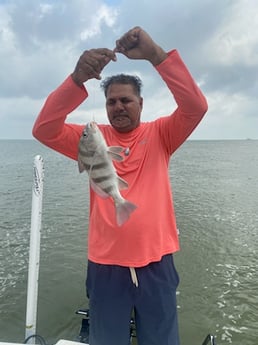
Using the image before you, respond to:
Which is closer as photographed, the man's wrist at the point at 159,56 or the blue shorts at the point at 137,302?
the man's wrist at the point at 159,56

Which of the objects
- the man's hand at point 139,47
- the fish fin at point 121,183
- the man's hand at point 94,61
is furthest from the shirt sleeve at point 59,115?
the fish fin at point 121,183

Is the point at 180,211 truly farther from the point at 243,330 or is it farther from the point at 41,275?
the point at 243,330

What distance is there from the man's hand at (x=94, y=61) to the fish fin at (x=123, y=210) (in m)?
1.08

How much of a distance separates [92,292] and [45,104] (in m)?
1.76

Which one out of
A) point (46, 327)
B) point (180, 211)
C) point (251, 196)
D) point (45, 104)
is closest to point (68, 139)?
point (45, 104)

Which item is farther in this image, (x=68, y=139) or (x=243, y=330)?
(x=243, y=330)

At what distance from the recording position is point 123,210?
8.57ft

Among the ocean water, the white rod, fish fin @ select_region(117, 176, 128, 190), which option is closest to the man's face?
fish fin @ select_region(117, 176, 128, 190)

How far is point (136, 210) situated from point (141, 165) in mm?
419

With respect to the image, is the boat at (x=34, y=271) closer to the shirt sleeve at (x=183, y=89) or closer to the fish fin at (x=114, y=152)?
the fish fin at (x=114, y=152)

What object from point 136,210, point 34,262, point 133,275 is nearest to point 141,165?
point 136,210

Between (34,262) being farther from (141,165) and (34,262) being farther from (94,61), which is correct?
(94,61)

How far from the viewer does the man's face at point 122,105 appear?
2957 millimetres

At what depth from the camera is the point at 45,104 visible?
9.56ft
